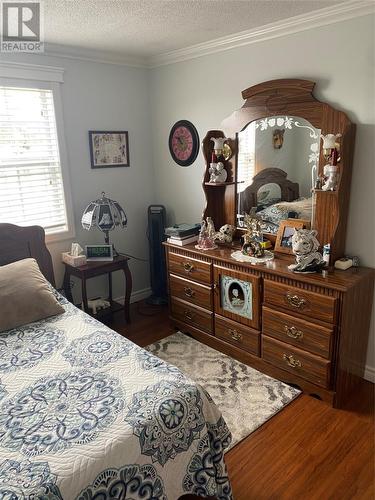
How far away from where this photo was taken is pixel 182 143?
11.2ft

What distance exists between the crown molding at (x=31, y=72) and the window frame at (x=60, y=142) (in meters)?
0.02

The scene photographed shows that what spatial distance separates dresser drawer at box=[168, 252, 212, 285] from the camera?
283cm

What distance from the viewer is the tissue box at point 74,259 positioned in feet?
10.0

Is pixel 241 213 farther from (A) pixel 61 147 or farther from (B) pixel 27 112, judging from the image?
(B) pixel 27 112

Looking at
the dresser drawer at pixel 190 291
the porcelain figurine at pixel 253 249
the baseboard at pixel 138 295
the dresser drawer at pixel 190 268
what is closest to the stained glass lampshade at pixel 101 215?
the dresser drawer at pixel 190 268

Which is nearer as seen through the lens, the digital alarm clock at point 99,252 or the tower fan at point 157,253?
the digital alarm clock at point 99,252

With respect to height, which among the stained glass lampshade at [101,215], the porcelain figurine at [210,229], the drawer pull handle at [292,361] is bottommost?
the drawer pull handle at [292,361]

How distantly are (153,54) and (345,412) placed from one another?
10.4ft

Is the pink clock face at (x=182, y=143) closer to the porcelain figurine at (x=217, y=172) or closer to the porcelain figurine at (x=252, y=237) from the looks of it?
the porcelain figurine at (x=217, y=172)

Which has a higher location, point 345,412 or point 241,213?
point 241,213

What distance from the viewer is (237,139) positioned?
2.88 metres

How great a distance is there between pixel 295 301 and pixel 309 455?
838mm

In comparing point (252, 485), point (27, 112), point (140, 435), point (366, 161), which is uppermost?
point (27, 112)

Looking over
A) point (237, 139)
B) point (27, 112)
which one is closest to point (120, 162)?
point (27, 112)
